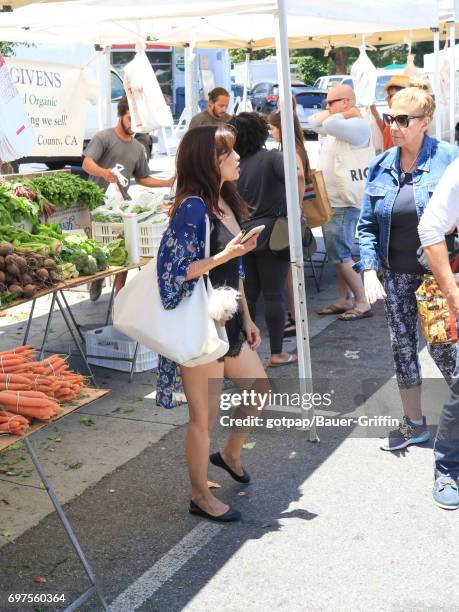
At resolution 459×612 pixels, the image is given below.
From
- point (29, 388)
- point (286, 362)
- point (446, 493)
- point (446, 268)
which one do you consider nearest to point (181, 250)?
point (29, 388)

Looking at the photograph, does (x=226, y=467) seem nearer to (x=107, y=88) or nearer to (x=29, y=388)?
(x=29, y=388)

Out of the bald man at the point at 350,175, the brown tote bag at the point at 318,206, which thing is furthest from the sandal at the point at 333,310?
the brown tote bag at the point at 318,206

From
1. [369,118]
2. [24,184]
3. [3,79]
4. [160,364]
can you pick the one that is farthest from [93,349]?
[369,118]

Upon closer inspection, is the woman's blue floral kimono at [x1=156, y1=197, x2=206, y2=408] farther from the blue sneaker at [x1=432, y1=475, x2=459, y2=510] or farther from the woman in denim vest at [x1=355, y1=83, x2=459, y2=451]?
the blue sneaker at [x1=432, y1=475, x2=459, y2=510]

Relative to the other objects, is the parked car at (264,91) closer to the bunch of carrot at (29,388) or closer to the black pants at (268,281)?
the black pants at (268,281)

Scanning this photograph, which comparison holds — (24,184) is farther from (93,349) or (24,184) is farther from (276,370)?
(276,370)

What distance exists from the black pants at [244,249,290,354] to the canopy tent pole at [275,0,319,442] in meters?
1.13

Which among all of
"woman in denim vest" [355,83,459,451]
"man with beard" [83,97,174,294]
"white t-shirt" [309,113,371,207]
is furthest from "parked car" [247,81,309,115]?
"woman in denim vest" [355,83,459,451]

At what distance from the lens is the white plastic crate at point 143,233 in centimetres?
668

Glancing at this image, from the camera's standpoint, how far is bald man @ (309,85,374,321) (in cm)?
791

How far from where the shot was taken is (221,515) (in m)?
4.24

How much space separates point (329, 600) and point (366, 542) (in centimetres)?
54

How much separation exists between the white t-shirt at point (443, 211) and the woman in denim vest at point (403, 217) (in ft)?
2.02

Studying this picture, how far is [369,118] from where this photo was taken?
1028cm
